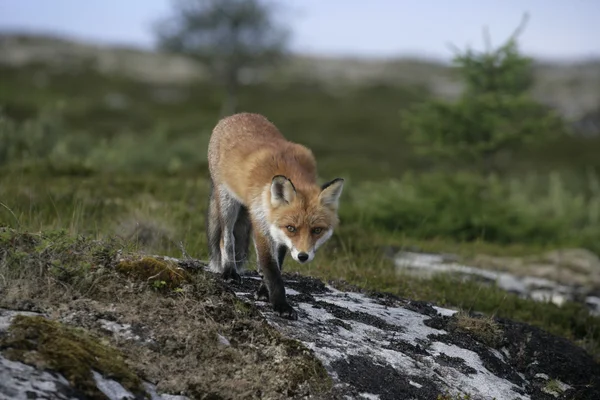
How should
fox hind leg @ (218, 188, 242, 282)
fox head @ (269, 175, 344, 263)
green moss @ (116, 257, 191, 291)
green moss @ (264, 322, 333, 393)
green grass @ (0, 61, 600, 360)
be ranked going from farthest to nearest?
green grass @ (0, 61, 600, 360), fox hind leg @ (218, 188, 242, 282), fox head @ (269, 175, 344, 263), green moss @ (116, 257, 191, 291), green moss @ (264, 322, 333, 393)

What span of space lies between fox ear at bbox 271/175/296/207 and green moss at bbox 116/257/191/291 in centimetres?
102

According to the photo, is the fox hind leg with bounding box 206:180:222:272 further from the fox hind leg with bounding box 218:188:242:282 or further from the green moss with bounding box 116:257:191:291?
the green moss with bounding box 116:257:191:291

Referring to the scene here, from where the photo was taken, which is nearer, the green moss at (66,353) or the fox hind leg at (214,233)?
the green moss at (66,353)

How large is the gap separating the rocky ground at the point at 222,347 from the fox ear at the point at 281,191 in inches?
31.2

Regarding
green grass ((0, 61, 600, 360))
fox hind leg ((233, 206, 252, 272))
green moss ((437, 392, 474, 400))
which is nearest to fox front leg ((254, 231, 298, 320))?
fox hind leg ((233, 206, 252, 272))

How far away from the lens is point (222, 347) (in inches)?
167

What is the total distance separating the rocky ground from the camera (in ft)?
12.0

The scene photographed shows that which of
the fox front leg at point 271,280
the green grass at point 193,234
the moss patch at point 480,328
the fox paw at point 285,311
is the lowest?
the green grass at point 193,234

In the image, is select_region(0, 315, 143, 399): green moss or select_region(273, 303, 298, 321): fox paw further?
select_region(273, 303, 298, 321): fox paw

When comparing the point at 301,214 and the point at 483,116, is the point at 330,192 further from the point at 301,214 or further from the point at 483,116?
the point at 483,116

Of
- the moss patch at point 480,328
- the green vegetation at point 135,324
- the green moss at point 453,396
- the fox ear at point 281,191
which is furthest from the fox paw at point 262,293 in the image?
the moss patch at point 480,328

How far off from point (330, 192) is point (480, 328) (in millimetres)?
1882

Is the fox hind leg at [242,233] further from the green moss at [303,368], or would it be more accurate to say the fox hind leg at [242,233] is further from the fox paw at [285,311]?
the green moss at [303,368]

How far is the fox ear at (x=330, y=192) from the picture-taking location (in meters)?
5.45
